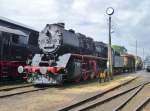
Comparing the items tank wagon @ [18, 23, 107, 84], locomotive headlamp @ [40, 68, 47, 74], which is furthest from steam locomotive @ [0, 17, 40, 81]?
locomotive headlamp @ [40, 68, 47, 74]

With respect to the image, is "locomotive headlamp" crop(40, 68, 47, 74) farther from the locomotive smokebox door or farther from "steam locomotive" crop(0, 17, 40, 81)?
"steam locomotive" crop(0, 17, 40, 81)

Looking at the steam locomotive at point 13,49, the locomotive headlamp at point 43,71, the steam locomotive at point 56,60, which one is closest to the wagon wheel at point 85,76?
the steam locomotive at point 56,60

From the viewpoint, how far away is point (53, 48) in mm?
20797

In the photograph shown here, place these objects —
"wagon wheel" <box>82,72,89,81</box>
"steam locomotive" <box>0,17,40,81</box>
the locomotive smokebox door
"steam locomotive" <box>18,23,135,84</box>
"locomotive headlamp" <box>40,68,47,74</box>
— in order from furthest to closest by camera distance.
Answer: "wagon wheel" <box>82,72,89,81</box>, "steam locomotive" <box>0,17,40,81</box>, the locomotive smokebox door, "steam locomotive" <box>18,23,135,84</box>, "locomotive headlamp" <box>40,68,47,74</box>

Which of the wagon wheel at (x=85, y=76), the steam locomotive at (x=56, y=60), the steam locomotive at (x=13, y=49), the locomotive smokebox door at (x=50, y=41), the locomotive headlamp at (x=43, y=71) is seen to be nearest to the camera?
the locomotive headlamp at (x=43, y=71)

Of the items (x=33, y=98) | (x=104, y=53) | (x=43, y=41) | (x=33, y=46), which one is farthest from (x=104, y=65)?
(x=33, y=98)

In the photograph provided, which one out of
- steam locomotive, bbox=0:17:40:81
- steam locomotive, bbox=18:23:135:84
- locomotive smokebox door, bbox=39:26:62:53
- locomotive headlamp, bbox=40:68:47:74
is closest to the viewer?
locomotive headlamp, bbox=40:68:47:74

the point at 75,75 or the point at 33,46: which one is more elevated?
the point at 33,46

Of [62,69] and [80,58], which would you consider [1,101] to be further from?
[80,58]

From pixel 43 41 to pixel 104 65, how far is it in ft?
35.8

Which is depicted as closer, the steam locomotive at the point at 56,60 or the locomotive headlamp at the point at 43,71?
the locomotive headlamp at the point at 43,71

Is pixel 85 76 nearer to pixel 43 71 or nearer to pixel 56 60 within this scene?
pixel 56 60

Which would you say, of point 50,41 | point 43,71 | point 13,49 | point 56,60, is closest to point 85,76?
point 56,60

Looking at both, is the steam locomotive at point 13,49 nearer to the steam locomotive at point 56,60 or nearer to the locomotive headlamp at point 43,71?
the steam locomotive at point 56,60
